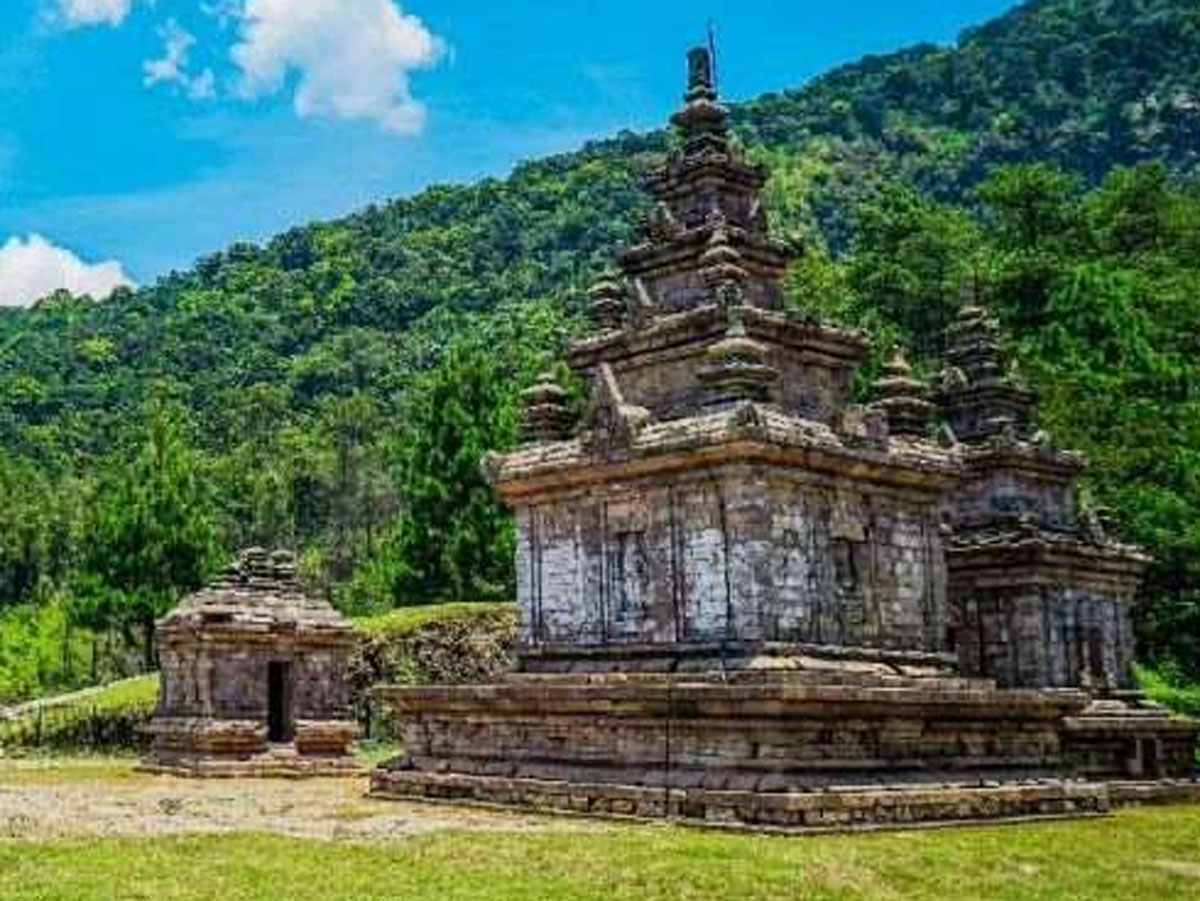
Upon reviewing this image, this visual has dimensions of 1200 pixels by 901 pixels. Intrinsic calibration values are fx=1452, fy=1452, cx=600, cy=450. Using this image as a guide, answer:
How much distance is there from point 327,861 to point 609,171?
407ft

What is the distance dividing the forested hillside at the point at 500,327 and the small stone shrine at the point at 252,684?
12.8m

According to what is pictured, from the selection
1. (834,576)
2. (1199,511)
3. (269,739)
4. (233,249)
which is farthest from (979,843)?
(233,249)

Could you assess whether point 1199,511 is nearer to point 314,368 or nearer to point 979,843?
point 979,843

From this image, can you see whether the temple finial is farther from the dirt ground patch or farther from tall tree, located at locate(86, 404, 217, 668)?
tall tree, located at locate(86, 404, 217, 668)

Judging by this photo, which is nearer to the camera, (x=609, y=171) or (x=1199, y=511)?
(x=1199, y=511)

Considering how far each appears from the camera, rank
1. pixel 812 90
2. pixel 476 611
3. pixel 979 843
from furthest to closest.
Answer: pixel 812 90, pixel 476 611, pixel 979 843

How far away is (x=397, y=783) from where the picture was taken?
22609mm

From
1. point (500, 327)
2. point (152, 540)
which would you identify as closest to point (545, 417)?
point (152, 540)

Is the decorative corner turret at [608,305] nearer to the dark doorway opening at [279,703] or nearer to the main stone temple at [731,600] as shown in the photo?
the main stone temple at [731,600]

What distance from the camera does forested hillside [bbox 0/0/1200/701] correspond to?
5122 centimetres

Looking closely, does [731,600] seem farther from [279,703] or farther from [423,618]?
[423,618]

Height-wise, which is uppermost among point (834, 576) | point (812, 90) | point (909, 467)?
point (812, 90)

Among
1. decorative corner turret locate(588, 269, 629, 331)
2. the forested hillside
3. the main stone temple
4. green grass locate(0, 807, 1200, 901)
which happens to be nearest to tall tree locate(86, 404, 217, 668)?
the forested hillside

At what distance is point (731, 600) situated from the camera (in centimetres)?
1956
